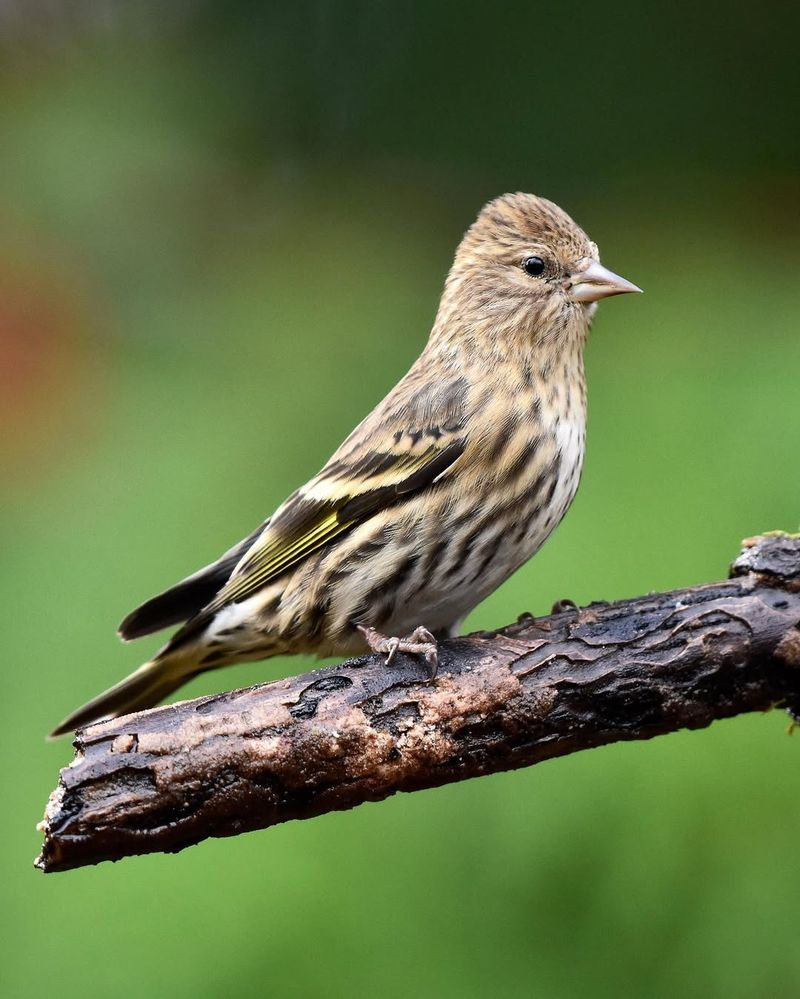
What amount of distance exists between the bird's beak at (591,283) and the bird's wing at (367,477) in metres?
0.35

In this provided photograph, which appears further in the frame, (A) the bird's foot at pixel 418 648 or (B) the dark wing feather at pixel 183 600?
(B) the dark wing feather at pixel 183 600

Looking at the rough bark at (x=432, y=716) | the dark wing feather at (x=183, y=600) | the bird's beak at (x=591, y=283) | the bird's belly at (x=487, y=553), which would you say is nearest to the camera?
the rough bark at (x=432, y=716)

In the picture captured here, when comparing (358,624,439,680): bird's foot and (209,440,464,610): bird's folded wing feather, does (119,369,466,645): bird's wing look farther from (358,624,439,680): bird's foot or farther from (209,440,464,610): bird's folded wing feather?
(358,624,439,680): bird's foot

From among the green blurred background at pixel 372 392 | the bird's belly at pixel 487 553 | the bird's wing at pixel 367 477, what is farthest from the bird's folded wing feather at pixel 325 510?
the green blurred background at pixel 372 392

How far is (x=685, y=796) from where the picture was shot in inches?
123

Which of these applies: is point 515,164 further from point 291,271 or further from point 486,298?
point 486,298

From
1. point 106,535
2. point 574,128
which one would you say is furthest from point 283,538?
point 574,128

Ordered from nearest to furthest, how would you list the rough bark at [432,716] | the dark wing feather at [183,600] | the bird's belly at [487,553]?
1. the rough bark at [432,716]
2. the bird's belly at [487,553]
3. the dark wing feather at [183,600]

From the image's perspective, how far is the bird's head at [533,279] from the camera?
3.16 meters

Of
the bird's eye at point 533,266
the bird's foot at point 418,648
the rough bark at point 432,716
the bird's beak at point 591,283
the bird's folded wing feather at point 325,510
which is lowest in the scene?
the rough bark at point 432,716

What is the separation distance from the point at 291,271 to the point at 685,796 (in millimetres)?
3106

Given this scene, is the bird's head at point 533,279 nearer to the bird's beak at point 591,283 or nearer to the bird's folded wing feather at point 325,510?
the bird's beak at point 591,283

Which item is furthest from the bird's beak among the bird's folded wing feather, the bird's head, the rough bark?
the rough bark

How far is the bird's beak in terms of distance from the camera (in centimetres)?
311
